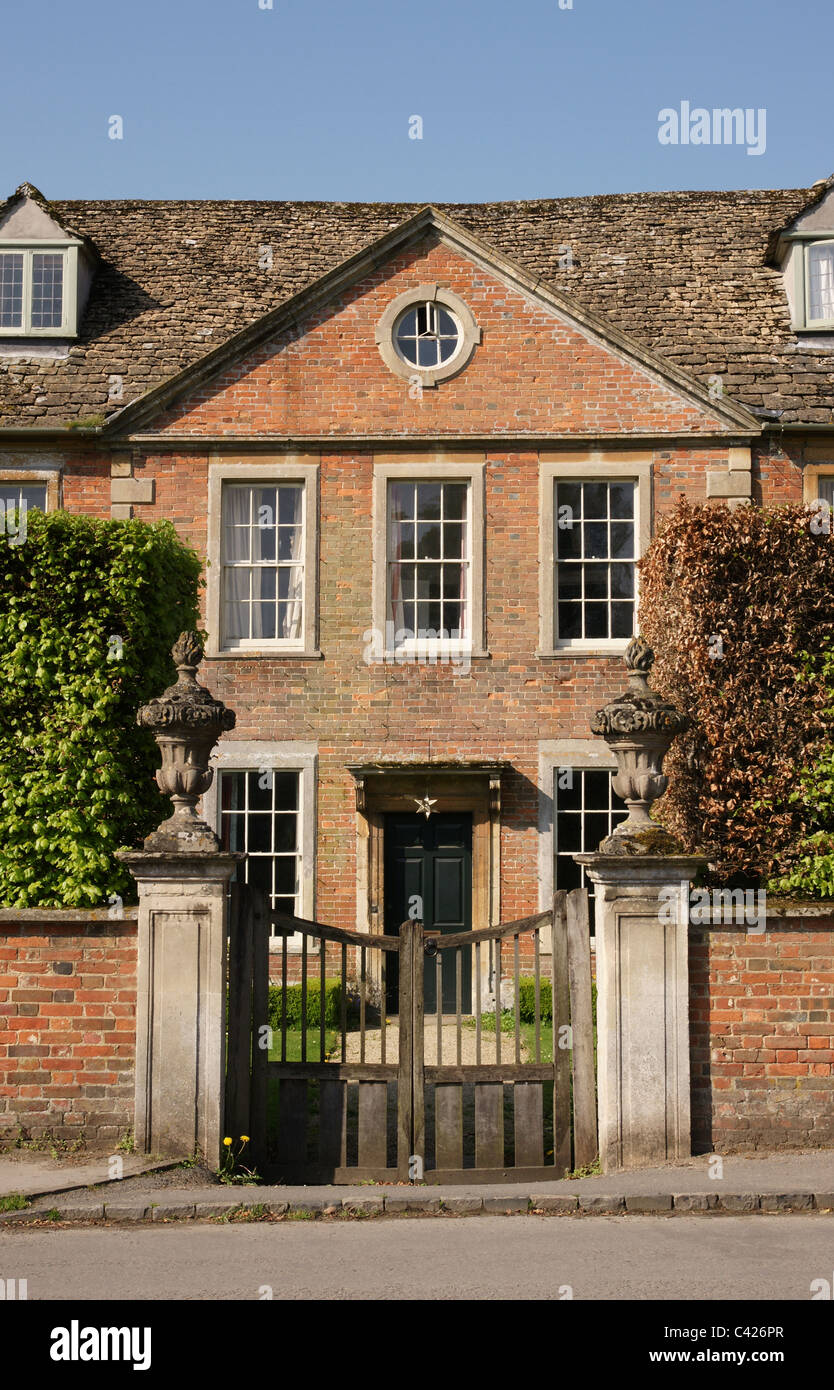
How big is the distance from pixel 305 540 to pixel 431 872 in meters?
4.40

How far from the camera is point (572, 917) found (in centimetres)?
894

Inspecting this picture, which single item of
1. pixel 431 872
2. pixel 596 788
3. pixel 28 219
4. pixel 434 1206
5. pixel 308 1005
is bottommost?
pixel 434 1206

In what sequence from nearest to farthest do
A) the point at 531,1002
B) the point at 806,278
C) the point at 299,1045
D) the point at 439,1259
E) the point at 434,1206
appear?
the point at 439,1259
the point at 434,1206
the point at 299,1045
the point at 531,1002
the point at 806,278

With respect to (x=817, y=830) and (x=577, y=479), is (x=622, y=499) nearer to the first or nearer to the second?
(x=577, y=479)

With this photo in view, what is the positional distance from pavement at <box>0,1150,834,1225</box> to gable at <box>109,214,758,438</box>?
34.4ft

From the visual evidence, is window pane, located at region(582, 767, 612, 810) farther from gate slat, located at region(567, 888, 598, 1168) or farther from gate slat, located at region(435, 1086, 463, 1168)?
gate slat, located at region(435, 1086, 463, 1168)

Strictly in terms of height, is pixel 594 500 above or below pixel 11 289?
below

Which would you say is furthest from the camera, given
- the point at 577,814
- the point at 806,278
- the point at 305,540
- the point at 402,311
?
the point at 806,278

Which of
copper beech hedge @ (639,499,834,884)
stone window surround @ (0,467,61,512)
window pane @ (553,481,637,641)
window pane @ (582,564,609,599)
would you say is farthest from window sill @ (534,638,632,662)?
stone window surround @ (0,467,61,512)

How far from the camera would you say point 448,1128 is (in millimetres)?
8797

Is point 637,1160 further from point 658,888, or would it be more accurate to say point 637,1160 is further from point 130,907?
point 130,907

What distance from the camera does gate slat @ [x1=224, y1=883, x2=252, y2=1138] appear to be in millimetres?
8656

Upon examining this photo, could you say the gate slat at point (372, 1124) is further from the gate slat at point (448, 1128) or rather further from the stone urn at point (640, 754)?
the stone urn at point (640, 754)

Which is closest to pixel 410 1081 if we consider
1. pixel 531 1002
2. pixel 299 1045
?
pixel 299 1045
